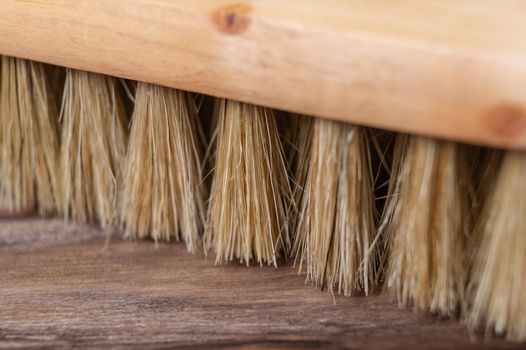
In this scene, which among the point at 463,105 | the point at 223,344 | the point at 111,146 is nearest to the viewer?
the point at 463,105

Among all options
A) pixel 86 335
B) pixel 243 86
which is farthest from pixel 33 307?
pixel 243 86

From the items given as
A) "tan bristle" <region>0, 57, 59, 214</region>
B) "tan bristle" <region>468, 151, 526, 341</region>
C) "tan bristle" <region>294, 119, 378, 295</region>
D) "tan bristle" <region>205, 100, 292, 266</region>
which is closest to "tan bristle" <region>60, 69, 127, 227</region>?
"tan bristle" <region>0, 57, 59, 214</region>

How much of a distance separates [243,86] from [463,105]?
0.21 meters

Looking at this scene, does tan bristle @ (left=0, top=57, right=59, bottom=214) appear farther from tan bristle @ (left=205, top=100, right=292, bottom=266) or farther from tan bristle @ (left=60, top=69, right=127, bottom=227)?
tan bristle @ (left=205, top=100, right=292, bottom=266)

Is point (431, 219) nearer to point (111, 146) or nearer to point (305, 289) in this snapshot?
point (305, 289)

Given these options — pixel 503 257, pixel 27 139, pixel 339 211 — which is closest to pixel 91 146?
pixel 27 139

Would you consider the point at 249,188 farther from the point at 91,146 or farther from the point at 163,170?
the point at 91,146

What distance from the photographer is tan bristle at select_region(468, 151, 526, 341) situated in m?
0.69

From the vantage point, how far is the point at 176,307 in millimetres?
820

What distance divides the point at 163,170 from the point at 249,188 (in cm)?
11

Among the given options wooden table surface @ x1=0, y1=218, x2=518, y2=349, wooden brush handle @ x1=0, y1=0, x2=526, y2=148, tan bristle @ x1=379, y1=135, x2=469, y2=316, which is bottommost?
wooden table surface @ x1=0, y1=218, x2=518, y2=349

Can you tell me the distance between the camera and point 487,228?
0.73 meters

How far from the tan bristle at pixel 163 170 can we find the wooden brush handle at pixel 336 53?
0.08 m

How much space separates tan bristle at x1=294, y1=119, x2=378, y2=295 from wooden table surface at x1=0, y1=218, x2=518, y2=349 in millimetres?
25
